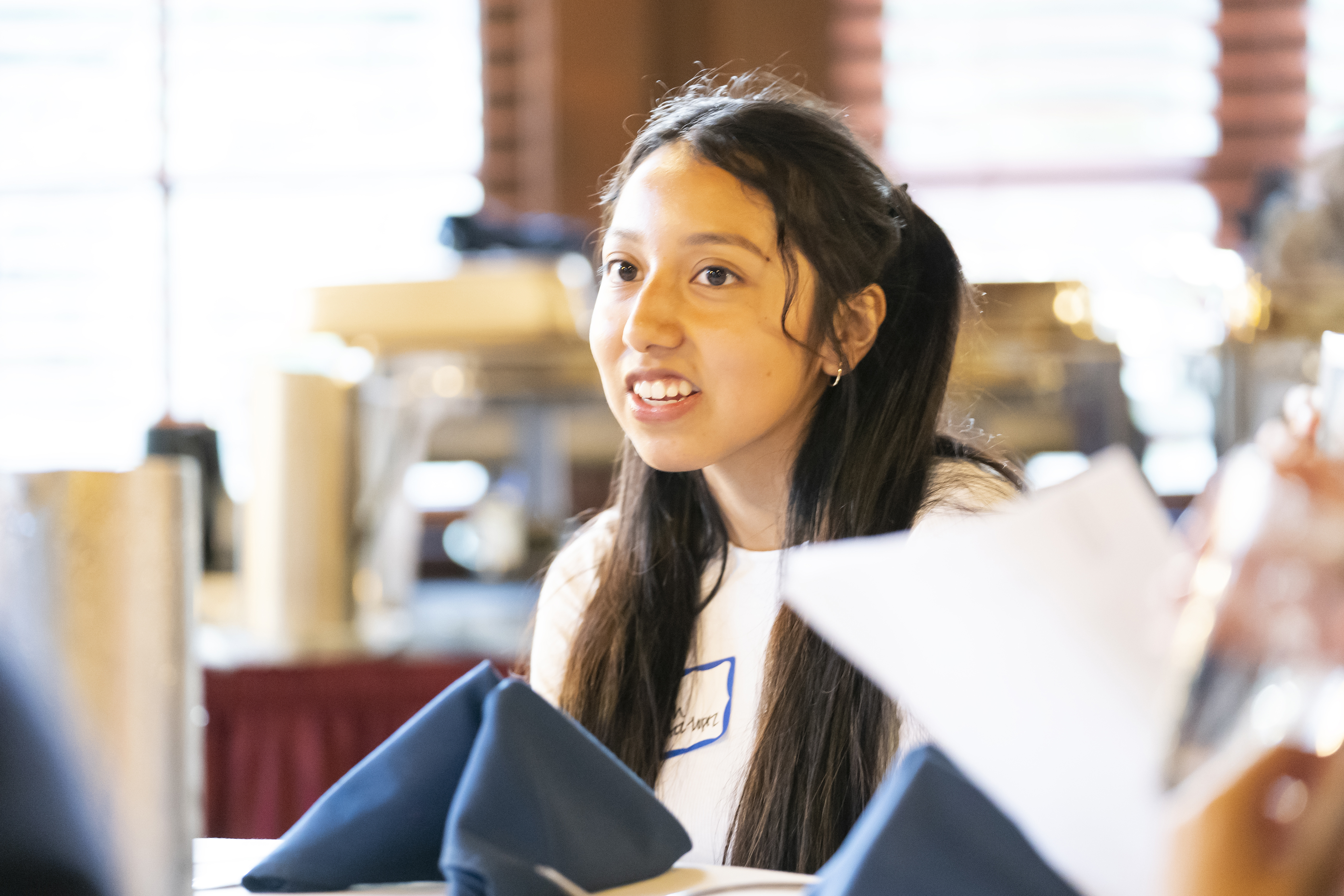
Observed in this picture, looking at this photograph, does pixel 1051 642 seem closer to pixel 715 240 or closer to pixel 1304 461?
pixel 1304 461

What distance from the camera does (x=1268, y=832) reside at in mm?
260

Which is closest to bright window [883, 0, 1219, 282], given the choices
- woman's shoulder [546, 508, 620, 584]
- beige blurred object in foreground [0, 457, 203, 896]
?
woman's shoulder [546, 508, 620, 584]

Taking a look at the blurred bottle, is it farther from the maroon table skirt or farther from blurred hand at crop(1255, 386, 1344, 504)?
the maroon table skirt

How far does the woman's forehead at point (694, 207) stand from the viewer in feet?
2.66

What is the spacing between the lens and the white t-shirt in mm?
739

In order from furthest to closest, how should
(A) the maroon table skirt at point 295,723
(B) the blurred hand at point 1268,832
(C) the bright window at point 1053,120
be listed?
(C) the bright window at point 1053,120 < (A) the maroon table skirt at point 295,723 < (B) the blurred hand at point 1268,832

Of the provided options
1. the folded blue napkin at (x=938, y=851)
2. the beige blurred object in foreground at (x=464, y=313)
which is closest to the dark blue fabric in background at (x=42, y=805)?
the folded blue napkin at (x=938, y=851)

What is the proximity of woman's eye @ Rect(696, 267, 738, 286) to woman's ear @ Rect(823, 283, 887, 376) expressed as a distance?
0.09m

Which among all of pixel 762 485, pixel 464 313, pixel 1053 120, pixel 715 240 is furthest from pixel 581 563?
pixel 1053 120

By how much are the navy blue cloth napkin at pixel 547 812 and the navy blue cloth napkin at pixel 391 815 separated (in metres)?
0.01

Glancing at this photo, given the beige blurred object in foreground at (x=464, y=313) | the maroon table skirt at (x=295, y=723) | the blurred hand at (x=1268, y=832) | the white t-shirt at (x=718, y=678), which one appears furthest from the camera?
the beige blurred object in foreground at (x=464, y=313)

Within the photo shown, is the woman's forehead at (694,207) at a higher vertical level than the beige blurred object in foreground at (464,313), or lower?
higher

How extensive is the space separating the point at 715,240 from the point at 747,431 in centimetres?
12

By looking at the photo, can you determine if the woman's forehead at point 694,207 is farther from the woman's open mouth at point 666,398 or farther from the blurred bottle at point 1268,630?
the blurred bottle at point 1268,630
